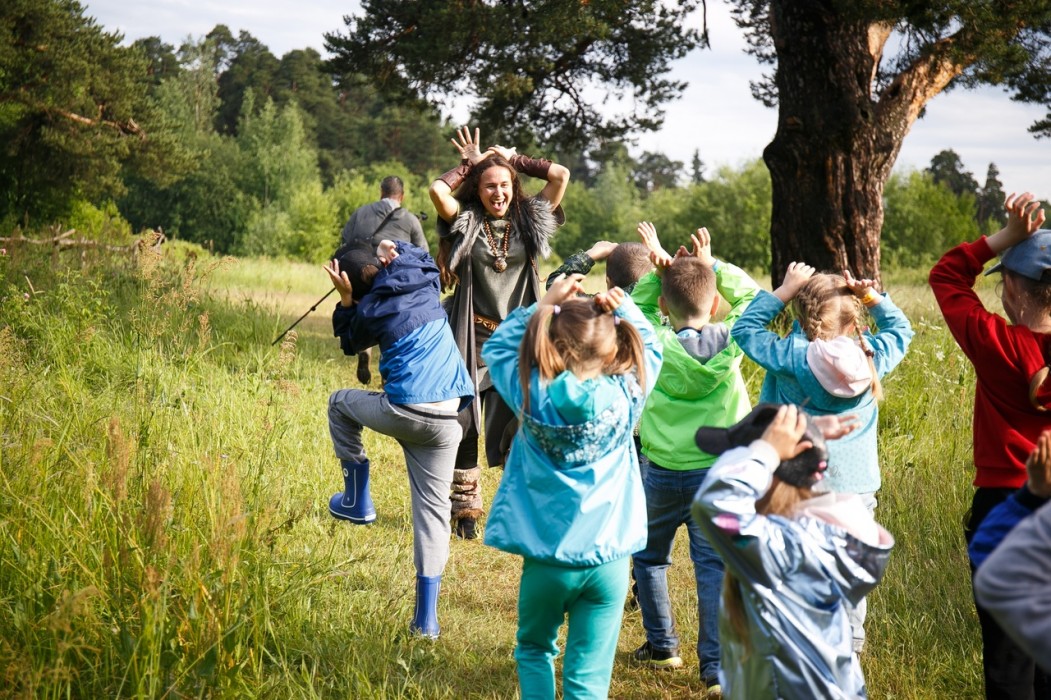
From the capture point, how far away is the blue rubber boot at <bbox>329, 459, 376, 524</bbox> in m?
4.10

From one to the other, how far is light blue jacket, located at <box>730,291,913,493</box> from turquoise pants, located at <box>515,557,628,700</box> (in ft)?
3.12

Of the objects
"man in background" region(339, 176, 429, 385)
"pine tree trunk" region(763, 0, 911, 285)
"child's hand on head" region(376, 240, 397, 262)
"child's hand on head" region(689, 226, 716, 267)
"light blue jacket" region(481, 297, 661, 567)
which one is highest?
"pine tree trunk" region(763, 0, 911, 285)

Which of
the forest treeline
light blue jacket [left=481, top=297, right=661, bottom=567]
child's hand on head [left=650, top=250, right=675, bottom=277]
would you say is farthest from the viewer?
the forest treeline

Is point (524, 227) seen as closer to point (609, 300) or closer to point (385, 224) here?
point (609, 300)

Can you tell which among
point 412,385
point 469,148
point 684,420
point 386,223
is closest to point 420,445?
point 412,385

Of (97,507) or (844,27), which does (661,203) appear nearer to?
(844,27)

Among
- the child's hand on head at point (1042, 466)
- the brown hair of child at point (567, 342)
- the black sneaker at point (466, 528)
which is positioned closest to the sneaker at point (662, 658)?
the brown hair of child at point (567, 342)

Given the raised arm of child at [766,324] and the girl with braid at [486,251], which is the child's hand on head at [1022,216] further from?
the girl with braid at [486,251]

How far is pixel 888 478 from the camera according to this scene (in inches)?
222

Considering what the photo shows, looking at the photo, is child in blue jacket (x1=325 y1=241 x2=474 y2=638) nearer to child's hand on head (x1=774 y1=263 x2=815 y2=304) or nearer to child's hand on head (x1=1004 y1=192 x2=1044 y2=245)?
child's hand on head (x1=774 y1=263 x2=815 y2=304)

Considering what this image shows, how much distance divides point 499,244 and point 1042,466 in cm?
372

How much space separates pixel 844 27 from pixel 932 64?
867mm

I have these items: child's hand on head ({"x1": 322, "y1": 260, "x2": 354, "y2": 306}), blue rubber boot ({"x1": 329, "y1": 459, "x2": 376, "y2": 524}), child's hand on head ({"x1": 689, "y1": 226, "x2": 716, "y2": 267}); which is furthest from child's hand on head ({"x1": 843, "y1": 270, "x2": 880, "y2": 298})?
blue rubber boot ({"x1": 329, "y1": 459, "x2": 376, "y2": 524})

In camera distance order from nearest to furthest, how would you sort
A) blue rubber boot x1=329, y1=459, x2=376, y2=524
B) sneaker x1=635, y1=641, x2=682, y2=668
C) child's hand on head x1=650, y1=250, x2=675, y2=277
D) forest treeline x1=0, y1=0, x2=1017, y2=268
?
child's hand on head x1=650, y1=250, x2=675, y2=277 → sneaker x1=635, y1=641, x2=682, y2=668 → blue rubber boot x1=329, y1=459, x2=376, y2=524 → forest treeline x1=0, y1=0, x2=1017, y2=268
